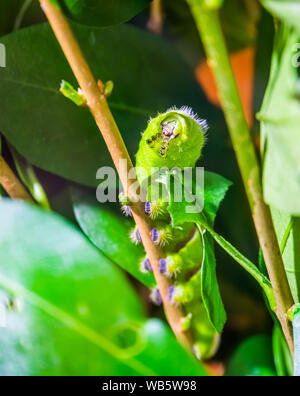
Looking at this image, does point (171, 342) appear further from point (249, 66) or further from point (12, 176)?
point (249, 66)

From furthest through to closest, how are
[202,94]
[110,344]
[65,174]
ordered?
[202,94] < [65,174] < [110,344]

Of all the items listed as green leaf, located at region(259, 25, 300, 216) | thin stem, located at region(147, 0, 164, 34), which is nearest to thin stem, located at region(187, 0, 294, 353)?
green leaf, located at region(259, 25, 300, 216)

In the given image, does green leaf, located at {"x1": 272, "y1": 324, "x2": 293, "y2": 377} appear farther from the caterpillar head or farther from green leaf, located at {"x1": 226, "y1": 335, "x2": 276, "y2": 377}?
the caterpillar head

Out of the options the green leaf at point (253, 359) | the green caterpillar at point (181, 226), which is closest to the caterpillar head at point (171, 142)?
the green caterpillar at point (181, 226)

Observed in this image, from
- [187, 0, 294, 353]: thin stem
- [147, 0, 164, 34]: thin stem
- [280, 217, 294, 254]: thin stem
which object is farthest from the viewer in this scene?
[147, 0, 164, 34]: thin stem

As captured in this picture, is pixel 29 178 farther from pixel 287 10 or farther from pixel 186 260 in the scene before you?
pixel 287 10

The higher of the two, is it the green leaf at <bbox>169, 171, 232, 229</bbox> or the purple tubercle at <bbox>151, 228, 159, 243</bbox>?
the green leaf at <bbox>169, 171, 232, 229</bbox>
